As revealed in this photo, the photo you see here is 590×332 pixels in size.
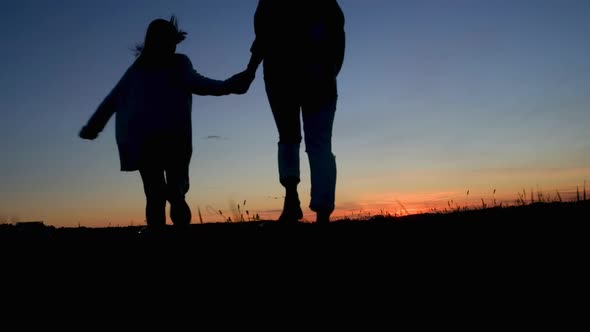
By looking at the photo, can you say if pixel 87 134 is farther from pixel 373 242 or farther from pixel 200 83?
pixel 373 242

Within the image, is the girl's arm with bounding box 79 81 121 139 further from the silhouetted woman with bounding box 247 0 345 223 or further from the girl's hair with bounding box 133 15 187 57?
the silhouetted woman with bounding box 247 0 345 223

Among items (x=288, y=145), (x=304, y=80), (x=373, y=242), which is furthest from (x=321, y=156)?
(x=373, y=242)

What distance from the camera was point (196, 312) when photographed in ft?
8.22

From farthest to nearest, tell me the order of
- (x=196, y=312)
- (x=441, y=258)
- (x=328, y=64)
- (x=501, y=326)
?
1. (x=328, y=64)
2. (x=441, y=258)
3. (x=196, y=312)
4. (x=501, y=326)

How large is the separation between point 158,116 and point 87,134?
1.10 m

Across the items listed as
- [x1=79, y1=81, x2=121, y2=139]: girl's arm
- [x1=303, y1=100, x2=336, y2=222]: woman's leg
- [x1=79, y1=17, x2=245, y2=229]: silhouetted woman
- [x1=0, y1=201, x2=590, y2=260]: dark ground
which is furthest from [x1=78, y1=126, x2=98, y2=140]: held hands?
[x1=303, y1=100, x2=336, y2=222]: woman's leg

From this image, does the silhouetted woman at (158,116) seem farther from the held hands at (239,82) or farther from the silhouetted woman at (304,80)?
the silhouetted woman at (304,80)

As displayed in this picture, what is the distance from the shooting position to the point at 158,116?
5.63m

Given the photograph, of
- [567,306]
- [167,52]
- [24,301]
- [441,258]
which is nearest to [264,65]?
[167,52]

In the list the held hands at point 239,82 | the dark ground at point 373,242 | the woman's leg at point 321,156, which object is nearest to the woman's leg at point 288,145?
the woman's leg at point 321,156

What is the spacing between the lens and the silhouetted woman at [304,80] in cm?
506

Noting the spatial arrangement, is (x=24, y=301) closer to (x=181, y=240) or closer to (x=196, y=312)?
(x=196, y=312)

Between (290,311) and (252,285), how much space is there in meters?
0.48

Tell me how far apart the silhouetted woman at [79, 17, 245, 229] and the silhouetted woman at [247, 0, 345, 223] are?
102 cm
